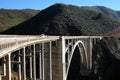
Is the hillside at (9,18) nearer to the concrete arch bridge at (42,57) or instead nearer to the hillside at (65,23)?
the hillside at (65,23)

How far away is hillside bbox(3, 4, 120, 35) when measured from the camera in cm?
11325

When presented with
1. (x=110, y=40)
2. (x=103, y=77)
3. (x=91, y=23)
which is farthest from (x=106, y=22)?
(x=103, y=77)

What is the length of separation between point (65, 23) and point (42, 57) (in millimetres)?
88666

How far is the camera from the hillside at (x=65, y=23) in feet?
372

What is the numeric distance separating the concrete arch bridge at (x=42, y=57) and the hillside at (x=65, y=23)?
88.8 feet

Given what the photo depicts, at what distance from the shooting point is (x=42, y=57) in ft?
107

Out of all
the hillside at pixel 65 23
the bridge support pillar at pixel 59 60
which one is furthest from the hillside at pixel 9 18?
the bridge support pillar at pixel 59 60

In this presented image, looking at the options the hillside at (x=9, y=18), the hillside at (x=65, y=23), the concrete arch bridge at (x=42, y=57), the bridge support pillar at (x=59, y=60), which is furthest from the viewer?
the hillside at (x=9, y=18)

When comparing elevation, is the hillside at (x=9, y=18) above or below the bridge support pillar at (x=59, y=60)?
above

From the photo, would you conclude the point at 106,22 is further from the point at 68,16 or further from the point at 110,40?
the point at 110,40

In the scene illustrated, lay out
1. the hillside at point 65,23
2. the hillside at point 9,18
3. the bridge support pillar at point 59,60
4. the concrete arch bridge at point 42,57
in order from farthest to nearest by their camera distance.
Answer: the hillside at point 9,18
the hillside at point 65,23
the bridge support pillar at point 59,60
the concrete arch bridge at point 42,57

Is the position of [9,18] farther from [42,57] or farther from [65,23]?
[42,57]

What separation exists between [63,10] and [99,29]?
781 inches

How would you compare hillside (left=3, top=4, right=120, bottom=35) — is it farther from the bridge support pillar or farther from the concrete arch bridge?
the bridge support pillar
